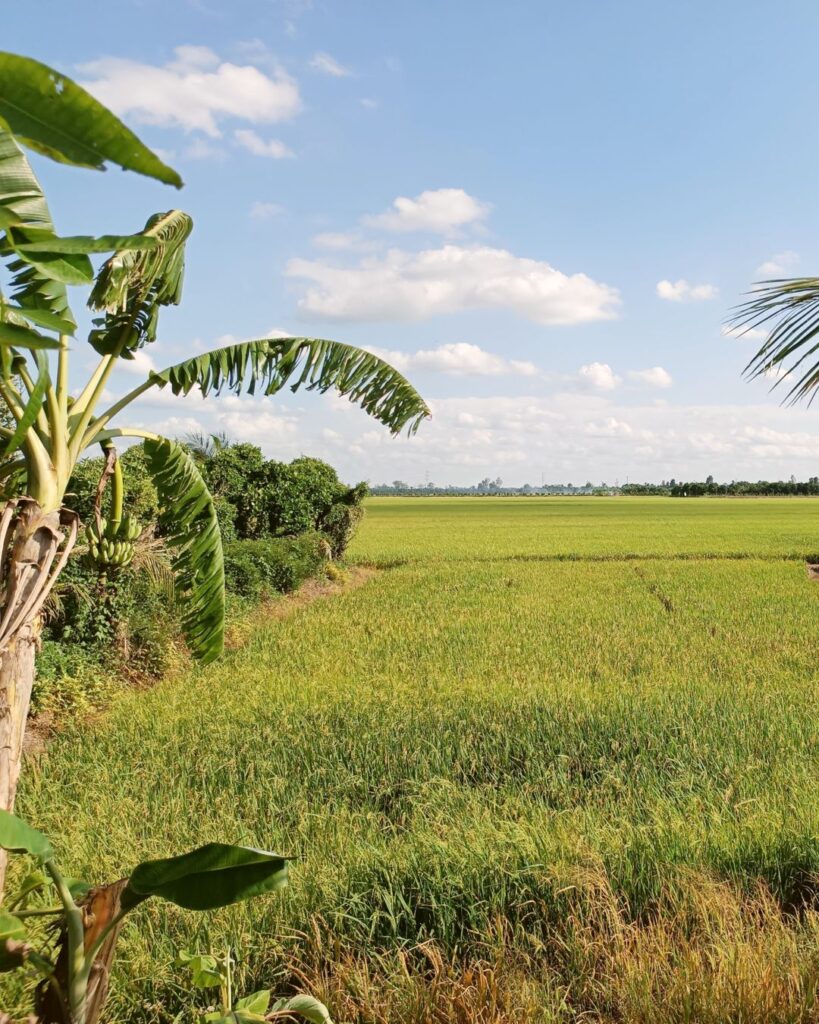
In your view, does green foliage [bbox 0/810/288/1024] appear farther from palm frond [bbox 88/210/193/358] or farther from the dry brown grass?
palm frond [bbox 88/210/193/358]

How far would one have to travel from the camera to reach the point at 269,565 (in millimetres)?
14188

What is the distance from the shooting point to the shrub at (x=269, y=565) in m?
12.5

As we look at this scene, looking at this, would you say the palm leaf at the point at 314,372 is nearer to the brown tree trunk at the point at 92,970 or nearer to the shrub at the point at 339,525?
the brown tree trunk at the point at 92,970

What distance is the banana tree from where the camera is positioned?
1396 millimetres

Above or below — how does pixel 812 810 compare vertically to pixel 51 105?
below

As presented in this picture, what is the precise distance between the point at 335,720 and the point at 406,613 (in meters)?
6.81

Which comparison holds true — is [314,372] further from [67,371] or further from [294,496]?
[294,496]

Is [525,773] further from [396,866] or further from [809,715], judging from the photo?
[809,715]

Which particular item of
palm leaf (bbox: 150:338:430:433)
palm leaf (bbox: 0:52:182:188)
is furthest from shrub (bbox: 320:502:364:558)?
palm leaf (bbox: 0:52:182:188)

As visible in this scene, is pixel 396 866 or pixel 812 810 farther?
pixel 812 810

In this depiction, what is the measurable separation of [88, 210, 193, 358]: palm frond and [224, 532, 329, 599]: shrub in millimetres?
8351

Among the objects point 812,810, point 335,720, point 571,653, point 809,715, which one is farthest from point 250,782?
point 571,653

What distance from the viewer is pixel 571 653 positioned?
9977mm

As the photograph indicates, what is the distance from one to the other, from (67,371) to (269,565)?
11.8 meters
